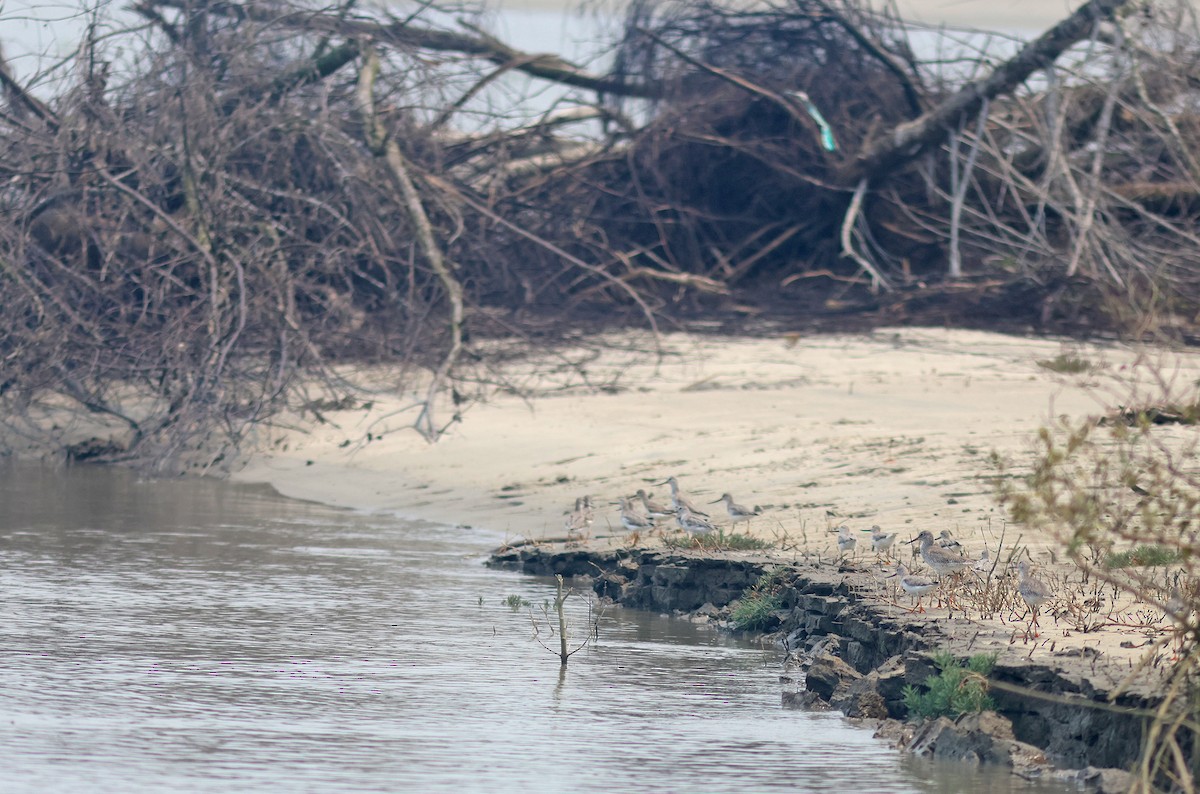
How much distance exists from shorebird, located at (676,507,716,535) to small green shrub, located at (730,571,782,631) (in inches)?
45.3

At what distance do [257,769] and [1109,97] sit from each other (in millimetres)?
13371

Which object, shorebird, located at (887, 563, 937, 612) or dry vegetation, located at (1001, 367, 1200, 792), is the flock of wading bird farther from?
dry vegetation, located at (1001, 367, 1200, 792)

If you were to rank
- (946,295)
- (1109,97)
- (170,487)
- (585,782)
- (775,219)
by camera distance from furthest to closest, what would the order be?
(775,219)
(946,295)
(1109,97)
(170,487)
(585,782)

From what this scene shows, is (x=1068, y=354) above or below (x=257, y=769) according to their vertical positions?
above

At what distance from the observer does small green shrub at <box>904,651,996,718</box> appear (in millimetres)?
6742

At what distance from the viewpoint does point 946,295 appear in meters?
20.1

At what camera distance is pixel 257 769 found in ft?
20.2

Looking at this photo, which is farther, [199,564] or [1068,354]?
[1068,354]

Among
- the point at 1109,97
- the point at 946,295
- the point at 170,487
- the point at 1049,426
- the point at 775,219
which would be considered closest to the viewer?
the point at 1049,426

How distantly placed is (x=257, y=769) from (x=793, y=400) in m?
11.1

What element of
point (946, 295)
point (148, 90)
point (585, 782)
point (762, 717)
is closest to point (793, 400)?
point (946, 295)

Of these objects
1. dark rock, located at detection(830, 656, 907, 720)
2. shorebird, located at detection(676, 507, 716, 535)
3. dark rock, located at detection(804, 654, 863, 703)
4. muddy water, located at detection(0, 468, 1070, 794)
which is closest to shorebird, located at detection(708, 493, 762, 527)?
shorebird, located at detection(676, 507, 716, 535)

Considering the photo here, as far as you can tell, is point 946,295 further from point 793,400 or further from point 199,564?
point 199,564

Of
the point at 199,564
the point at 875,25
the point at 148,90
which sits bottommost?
the point at 199,564
